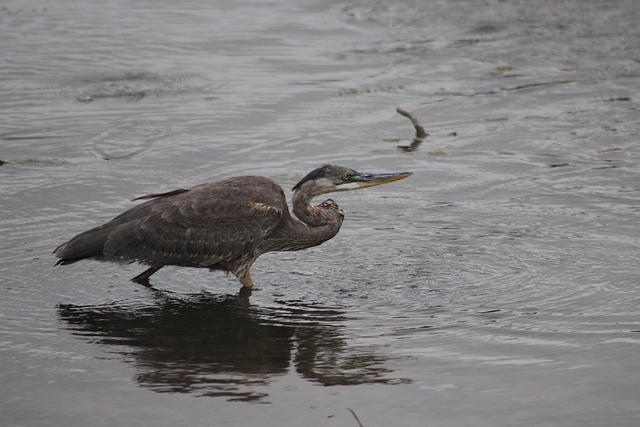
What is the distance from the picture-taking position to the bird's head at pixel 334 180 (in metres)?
10.2

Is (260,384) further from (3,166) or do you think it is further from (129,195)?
(3,166)

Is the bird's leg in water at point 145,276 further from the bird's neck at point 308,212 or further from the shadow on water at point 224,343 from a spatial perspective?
the bird's neck at point 308,212

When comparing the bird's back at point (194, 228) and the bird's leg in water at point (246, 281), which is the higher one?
the bird's back at point (194, 228)

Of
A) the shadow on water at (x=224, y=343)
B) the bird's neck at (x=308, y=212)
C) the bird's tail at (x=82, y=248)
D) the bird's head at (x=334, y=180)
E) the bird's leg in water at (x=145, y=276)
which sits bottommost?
the shadow on water at (x=224, y=343)

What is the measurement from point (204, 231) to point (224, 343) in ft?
5.33

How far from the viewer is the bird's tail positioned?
9438 millimetres

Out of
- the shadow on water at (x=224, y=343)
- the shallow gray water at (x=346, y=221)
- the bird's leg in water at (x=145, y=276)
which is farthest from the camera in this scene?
the bird's leg in water at (x=145, y=276)

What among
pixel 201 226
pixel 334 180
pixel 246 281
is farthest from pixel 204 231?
pixel 334 180

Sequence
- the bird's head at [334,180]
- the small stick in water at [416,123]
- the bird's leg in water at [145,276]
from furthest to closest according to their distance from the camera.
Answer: the small stick in water at [416,123], the bird's head at [334,180], the bird's leg in water at [145,276]

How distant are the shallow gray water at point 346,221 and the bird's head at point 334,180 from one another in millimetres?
653

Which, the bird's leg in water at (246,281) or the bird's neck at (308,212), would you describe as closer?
the bird's leg in water at (246,281)

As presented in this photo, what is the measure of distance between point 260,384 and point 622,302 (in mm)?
3266

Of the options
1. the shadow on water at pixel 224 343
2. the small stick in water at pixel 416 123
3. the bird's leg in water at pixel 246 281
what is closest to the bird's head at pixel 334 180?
the bird's leg in water at pixel 246 281

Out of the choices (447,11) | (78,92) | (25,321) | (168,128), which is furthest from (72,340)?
(447,11)
